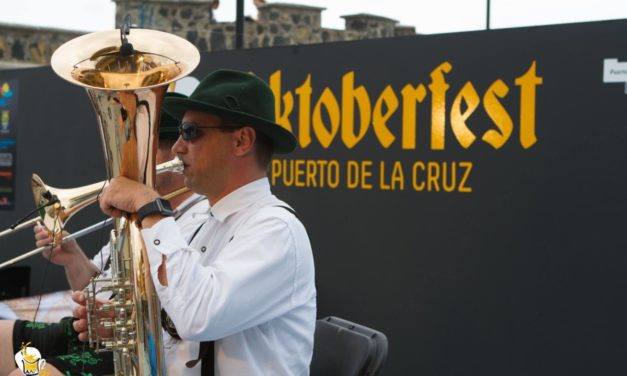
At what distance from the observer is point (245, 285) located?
229 centimetres

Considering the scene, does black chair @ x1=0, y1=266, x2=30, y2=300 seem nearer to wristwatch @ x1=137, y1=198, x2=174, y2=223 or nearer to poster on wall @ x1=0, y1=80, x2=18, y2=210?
poster on wall @ x1=0, y1=80, x2=18, y2=210

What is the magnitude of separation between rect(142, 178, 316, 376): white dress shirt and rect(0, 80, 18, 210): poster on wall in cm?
551

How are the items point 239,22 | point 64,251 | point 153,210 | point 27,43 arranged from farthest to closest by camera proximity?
1. point 27,43
2. point 239,22
3. point 64,251
4. point 153,210

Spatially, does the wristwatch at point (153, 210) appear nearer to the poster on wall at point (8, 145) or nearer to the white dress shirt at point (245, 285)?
the white dress shirt at point (245, 285)

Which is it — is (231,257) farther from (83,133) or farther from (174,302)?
(83,133)

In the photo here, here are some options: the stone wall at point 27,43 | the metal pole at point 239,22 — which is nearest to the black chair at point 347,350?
the metal pole at point 239,22

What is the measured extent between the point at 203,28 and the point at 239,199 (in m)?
10.1

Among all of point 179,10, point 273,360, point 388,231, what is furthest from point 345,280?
point 179,10

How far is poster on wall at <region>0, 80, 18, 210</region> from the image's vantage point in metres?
7.66

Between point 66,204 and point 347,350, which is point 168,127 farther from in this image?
point 347,350

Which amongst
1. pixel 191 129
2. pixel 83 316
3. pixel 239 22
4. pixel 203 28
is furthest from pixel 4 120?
pixel 191 129

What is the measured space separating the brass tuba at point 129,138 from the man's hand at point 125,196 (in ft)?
0.11

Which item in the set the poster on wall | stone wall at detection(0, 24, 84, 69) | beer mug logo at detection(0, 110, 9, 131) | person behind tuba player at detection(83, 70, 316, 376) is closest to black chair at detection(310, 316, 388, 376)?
person behind tuba player at detection(83, 70, 316, 376)

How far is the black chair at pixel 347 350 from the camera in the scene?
2709mm
